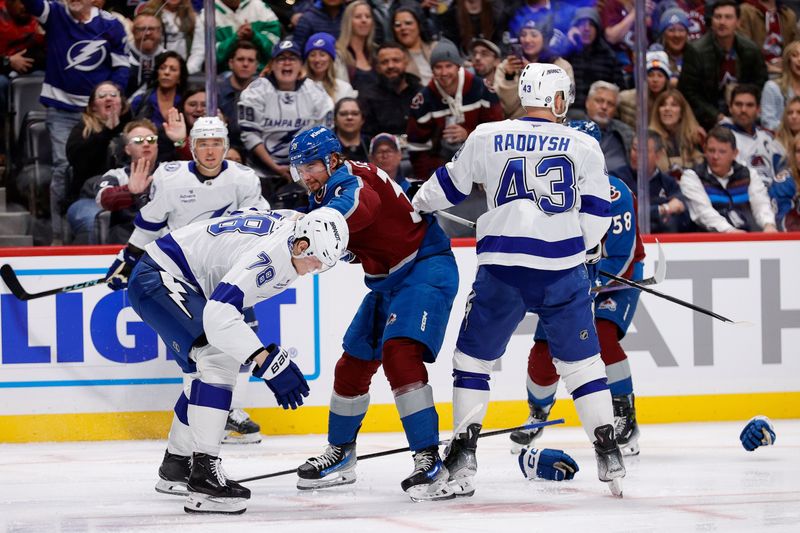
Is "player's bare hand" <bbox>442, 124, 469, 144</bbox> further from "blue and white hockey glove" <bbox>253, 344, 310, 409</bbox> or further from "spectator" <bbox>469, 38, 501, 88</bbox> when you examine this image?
"blue and white hockey glove" <bbox>253, 344, 310, 409</bbox>

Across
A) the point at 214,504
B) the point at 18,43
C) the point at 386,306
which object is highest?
the point at 18,43

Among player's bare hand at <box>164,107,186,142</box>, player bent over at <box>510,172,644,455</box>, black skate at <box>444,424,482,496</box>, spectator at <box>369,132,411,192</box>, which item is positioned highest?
player's bare hand at <box>164,107,186,142</box>

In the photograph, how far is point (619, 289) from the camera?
5.25m

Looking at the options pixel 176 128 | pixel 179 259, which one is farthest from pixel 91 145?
pixel 179 259

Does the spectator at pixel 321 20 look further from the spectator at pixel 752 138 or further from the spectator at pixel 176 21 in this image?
the spectator at pixel 752 138

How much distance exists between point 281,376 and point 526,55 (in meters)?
3.69

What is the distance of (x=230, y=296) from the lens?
3.69 metres

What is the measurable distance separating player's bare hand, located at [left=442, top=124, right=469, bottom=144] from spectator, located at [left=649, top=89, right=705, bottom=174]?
1.04 m

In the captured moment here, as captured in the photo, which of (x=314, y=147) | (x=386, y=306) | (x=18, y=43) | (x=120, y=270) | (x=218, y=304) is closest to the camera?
(x=218, y=304)

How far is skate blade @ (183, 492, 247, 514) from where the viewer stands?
12.7 feet

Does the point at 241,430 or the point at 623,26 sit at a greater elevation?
the point at 623,26

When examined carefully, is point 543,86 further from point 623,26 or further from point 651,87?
point 623,26

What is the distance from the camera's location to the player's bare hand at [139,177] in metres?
6.22

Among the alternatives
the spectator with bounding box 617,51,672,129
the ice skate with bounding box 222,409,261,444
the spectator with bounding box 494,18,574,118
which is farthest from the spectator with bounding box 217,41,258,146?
the spectator with bounding box 617,51,672,129
